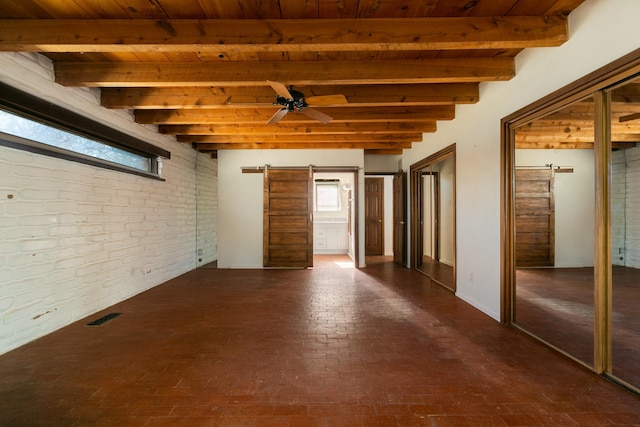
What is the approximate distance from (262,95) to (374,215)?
5.02m

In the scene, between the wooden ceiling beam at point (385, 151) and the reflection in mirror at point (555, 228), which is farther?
the wooden ceiling beam at point (385, 151)

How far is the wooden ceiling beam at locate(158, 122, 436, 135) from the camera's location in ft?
14.2

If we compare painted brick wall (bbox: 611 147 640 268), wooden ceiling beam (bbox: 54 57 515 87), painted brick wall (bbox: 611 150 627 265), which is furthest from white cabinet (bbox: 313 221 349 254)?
painted brick wall (bbox: 611 150 627 265)

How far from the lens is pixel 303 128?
4.39 metres

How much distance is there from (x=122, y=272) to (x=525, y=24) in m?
5.08

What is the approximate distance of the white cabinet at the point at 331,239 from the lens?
8.02m

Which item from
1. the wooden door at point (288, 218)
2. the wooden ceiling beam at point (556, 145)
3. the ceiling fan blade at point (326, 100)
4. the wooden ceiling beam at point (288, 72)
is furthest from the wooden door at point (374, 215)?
the wooden ceiling beam at point (288, 72)

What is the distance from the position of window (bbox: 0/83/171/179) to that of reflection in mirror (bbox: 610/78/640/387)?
15.6 ft

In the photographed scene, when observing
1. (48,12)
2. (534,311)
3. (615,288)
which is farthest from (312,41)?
(534,311)

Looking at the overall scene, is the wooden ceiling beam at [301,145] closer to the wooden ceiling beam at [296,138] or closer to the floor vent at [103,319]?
the wooden ceiling beam at [296,138]

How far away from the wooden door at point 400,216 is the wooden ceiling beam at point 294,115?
2334 mm

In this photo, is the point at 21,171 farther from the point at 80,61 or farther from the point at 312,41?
the point at 312,41

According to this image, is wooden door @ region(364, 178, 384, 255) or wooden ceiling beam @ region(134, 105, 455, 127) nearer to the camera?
wooden ceiling beam @ region(134, 105, 455, 127)

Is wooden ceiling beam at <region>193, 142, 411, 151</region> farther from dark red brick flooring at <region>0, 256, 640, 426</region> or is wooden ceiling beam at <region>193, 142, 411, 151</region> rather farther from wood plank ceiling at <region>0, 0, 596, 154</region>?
dark red brick flooring at <region>0, 256, 640, 426</region>
